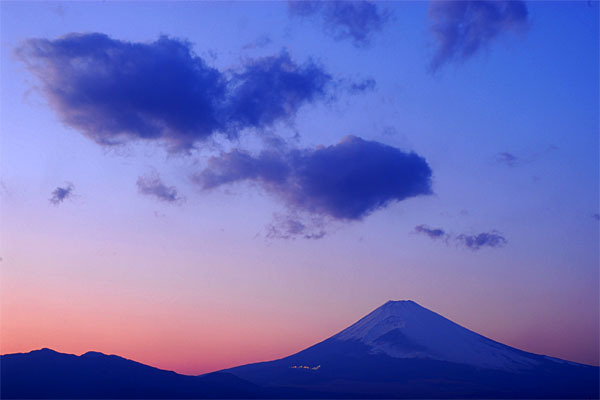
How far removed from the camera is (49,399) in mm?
166625

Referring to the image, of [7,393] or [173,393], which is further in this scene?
[173,393]

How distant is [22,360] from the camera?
186m

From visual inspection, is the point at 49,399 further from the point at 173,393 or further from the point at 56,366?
the point at 173,393

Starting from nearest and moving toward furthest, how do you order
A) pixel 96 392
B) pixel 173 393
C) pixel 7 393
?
pixel 7 393, pixel 96 392, pixel 173 393

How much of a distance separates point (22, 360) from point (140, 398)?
122 feet

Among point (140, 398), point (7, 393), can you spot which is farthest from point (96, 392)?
point (7, 393)

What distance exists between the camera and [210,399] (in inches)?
7785

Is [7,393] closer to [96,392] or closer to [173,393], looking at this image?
[96,392]

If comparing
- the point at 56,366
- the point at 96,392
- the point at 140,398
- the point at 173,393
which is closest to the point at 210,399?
the point at 173,393

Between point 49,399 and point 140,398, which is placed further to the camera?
point 140,398

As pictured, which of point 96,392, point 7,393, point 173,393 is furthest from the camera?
point 173,393

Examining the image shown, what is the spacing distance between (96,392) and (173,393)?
2471 cm

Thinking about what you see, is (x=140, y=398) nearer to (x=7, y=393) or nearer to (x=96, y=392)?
(x=96, y=392)

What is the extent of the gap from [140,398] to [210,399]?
23.8m
